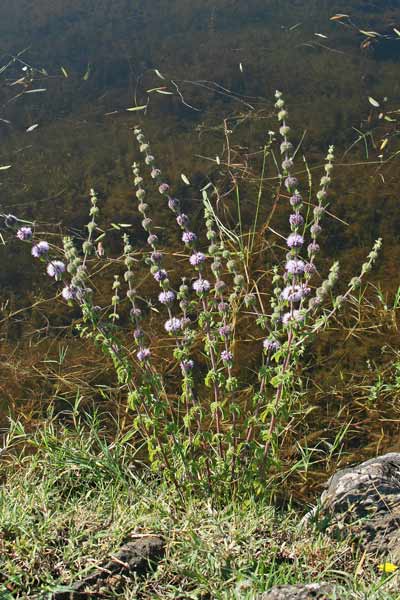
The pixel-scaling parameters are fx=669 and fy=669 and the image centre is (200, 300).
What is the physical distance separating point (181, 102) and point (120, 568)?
4.71m

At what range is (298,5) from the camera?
25.5 ft

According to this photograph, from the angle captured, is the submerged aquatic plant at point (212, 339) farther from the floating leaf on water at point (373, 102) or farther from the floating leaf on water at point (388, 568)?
the floating leaf on water at point (373, 102)

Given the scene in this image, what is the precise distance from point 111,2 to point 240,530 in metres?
7.23

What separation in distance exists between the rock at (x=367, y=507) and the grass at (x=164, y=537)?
8cm

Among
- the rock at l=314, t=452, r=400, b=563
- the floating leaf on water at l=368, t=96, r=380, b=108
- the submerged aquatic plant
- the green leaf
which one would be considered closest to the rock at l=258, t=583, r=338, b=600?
A: the rock at l=314, t=452, r=400, b=563

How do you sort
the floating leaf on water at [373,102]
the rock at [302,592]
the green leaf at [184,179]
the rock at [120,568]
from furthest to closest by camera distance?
1. the floating leaf on water at [373,102]
2. the green leaf at [184,179]
3. the rock at [120,568]
4. the rock at [302,592]

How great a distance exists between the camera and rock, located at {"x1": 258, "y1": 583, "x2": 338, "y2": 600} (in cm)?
208

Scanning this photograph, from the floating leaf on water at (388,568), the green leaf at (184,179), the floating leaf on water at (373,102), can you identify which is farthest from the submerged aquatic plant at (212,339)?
the floating leaf on water at (373,102)

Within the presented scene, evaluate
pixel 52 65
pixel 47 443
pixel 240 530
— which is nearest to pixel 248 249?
pixel 47 443

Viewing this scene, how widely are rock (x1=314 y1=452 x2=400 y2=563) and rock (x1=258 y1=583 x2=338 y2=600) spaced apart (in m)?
0.50

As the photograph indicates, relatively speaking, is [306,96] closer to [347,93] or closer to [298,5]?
[347,93]

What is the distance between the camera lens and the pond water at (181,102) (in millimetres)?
4855

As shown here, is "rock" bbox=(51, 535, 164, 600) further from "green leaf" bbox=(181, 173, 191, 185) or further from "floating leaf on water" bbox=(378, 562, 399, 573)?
"green leaf" bbox=(181, 173, 191, 185)

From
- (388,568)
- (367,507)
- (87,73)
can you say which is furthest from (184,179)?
(388,568)
